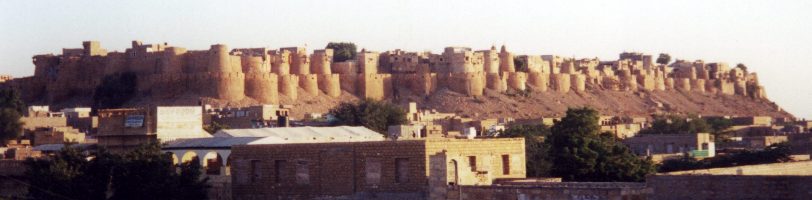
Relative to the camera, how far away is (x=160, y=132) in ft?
97.6

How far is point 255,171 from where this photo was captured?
82.1ft

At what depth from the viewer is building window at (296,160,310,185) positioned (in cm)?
2412

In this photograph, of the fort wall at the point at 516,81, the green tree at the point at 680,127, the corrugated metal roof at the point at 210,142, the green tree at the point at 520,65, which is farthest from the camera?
the green tree at the point at 520,65

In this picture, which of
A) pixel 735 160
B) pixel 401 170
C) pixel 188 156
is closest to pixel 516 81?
pixel 735 160

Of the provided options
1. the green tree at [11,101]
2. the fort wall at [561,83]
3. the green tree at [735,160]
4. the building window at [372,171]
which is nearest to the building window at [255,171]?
the building window at [372,171]

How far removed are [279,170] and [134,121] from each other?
618 centimetres

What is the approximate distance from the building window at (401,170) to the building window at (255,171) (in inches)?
127

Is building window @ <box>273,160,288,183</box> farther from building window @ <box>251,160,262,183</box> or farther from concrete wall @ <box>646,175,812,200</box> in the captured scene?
concrete wall @ <box>646,175,812,200</box>

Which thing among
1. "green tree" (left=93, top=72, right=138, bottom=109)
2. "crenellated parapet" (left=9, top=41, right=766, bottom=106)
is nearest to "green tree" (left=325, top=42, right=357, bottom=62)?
"crenellated parapet" (left=9, top=41, right=766, bottom=106)

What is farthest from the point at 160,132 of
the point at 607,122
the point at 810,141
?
the point at 607,122

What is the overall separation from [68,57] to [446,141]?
55.0 m

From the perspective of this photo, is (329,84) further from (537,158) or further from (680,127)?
(537,158)

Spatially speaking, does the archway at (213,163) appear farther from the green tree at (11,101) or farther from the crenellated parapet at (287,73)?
the crenellated parapet at (287,73)

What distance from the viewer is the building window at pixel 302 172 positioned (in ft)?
79.2
